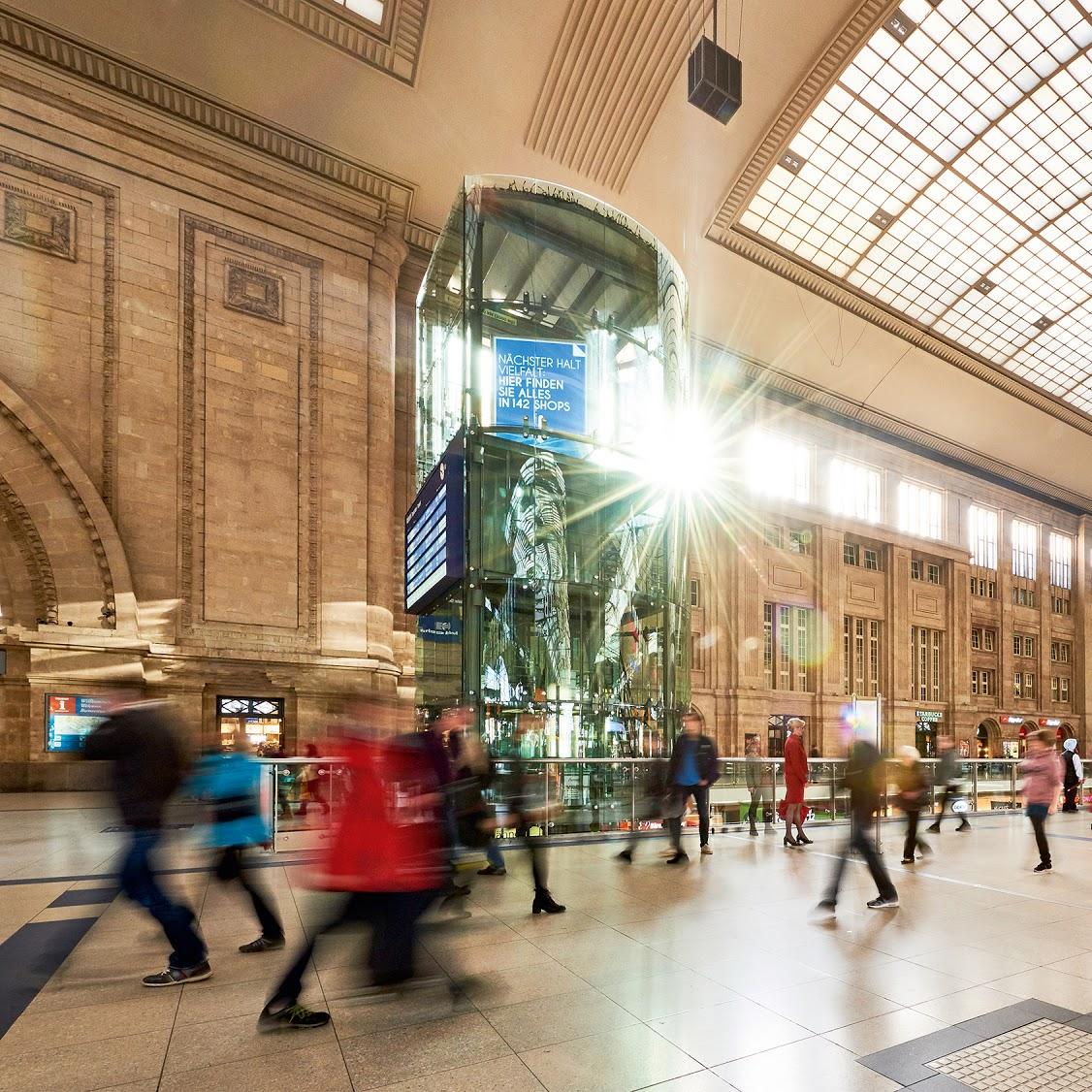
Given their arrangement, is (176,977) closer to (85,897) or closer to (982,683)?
(85,897)

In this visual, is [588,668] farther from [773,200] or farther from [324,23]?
[773,200]

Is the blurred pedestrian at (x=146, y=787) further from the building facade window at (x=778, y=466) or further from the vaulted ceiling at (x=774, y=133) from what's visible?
the building facade window at (x=778, y=466)

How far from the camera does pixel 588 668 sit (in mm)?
15398

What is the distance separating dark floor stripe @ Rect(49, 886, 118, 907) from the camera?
598 cm

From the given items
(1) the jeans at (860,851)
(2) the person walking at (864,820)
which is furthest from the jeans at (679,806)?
(1) the jeans at (860,851)

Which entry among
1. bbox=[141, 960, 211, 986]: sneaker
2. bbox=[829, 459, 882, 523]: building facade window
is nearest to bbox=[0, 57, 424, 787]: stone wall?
bbox=[141, 960, 211, 986]: sneaker

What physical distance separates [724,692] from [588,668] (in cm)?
1471

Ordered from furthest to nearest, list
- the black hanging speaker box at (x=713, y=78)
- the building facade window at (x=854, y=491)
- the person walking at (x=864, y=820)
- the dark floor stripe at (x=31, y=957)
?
1. the building facade window at (x=854, y=491)
2. the black hanging speaker box at (x=713, y=78)
3. the person walking at (x=864, y=820)
4. the dark floor stripe at (x=31, y=957)

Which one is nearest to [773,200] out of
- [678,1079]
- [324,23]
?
[324,23]

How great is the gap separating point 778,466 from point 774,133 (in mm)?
13792

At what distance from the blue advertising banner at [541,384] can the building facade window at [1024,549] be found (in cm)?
3701

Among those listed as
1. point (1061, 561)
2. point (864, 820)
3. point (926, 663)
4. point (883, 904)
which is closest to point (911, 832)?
point (883, 904)

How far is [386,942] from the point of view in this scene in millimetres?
3654

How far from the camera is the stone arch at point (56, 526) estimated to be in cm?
1482
